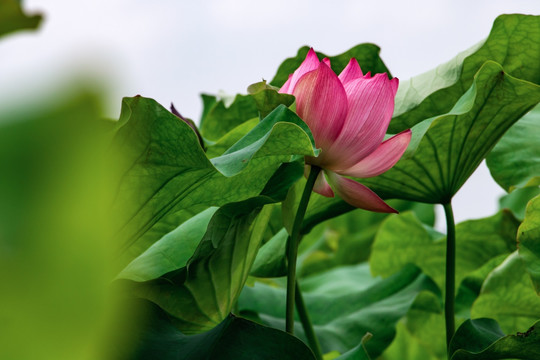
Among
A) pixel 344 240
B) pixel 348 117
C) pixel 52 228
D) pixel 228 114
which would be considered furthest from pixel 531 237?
pixel 344 240

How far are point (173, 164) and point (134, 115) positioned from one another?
0.04 m

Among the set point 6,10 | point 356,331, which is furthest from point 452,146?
point 6,10

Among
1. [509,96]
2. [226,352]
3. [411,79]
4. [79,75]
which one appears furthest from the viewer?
[411,79]

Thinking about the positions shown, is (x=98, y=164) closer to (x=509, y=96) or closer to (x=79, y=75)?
(x=79, y=75)

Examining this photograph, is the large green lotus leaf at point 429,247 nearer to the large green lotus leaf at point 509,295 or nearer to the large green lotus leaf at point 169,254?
the large green lotus leaf at point 509,295

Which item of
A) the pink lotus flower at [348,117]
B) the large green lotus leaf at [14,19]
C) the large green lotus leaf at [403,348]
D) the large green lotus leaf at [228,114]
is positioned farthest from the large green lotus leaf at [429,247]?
the large green lotus leaf at [14,19]

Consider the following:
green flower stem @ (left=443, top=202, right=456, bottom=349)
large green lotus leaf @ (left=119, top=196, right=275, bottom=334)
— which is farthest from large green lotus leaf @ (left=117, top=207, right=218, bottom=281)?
green flower stem @ (left=443, top=202, right=456, bottom=349)

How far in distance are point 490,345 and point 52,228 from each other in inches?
14.9

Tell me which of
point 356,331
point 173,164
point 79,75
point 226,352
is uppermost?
point 79,75

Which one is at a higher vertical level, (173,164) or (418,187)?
(173,164)

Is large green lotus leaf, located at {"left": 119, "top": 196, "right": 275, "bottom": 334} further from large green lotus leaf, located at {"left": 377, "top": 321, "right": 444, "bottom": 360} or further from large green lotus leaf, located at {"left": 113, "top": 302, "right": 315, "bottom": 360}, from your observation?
large green lotus leaf, located at {"left": 377, "top": 321, "right": 444, "bottom": 360}

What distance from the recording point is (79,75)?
0.41 ft

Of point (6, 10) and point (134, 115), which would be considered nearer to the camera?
point (6, 10)

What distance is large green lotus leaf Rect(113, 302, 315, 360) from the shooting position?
38cm
